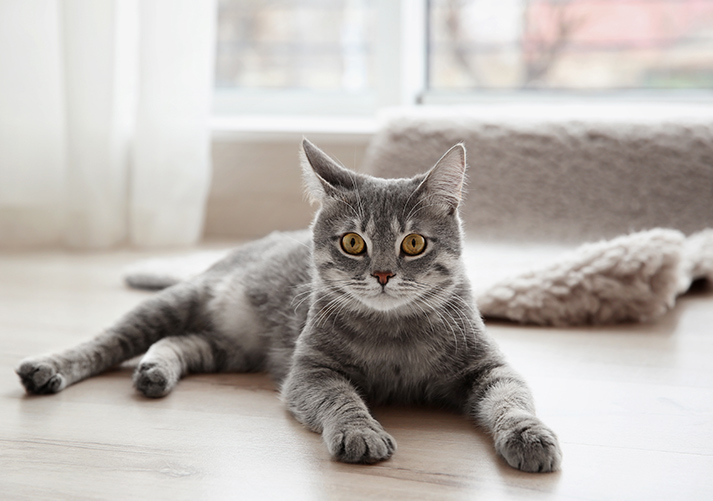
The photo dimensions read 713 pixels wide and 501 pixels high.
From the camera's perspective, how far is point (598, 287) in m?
1.81

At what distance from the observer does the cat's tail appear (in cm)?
209

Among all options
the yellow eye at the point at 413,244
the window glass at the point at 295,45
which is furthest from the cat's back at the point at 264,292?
the window glass at the point at 295,45

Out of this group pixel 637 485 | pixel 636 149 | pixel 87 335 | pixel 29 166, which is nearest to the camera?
pixel 637 485

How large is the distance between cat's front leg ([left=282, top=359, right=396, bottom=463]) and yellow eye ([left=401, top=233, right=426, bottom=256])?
24cm

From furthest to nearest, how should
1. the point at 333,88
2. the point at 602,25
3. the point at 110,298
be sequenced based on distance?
the point at 333,88 < the point at 602,25 < the point at 110,298

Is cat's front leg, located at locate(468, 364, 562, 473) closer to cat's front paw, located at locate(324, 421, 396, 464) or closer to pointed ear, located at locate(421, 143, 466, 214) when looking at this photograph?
cat's front paw, located at locate(324, 421, 396, 464)

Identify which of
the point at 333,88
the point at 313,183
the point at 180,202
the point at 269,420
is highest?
the point at 333,88

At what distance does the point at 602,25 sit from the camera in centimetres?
282

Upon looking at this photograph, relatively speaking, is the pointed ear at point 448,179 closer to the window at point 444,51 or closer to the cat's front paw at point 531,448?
the cat's front paw at point 531,448

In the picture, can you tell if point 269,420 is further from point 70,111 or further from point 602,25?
point 602,25

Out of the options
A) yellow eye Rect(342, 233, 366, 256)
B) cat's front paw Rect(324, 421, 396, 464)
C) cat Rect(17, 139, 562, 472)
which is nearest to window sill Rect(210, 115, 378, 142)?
cat Rect(17, 139, 562, 472)

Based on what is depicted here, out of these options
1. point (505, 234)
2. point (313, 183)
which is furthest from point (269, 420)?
point (505, 234)

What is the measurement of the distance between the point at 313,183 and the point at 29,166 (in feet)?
5.23

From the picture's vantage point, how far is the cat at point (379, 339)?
114cm
